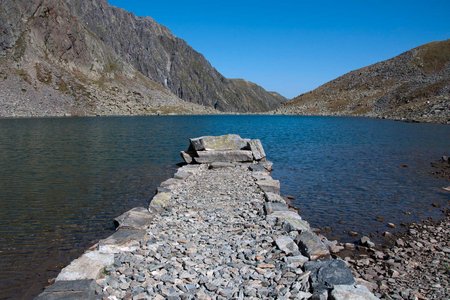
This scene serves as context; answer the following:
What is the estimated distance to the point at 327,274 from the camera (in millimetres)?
10430

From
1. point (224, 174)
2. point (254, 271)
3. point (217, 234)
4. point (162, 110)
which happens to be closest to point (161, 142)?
point (224, 174)

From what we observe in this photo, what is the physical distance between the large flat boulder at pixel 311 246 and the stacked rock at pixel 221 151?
21.1 m

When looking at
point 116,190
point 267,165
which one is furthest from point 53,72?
point 116,190

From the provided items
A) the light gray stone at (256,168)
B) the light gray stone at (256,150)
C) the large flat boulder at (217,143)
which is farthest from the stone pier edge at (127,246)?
the large flat boulder at (217,143)

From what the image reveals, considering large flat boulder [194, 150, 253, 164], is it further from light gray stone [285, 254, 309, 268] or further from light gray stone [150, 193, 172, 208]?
light gray stone [285, 254, 309, 268]

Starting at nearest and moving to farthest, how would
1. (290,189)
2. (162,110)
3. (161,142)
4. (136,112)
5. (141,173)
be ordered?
Result: (290,189)
(141,173)
(161,142)
(136,112)
(162,110)

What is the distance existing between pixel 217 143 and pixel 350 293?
2727cm

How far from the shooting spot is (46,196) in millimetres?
22500

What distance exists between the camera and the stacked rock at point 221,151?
1363 inches

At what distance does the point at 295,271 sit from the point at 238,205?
811cm

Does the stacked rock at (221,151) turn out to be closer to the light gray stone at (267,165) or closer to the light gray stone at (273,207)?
the light gray stone at (267,165)

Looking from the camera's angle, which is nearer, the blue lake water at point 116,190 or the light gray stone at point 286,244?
the light gray stone at point 286,244

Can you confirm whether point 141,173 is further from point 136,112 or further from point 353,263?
point 136,112

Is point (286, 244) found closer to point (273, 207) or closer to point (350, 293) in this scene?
point (350, 293)
